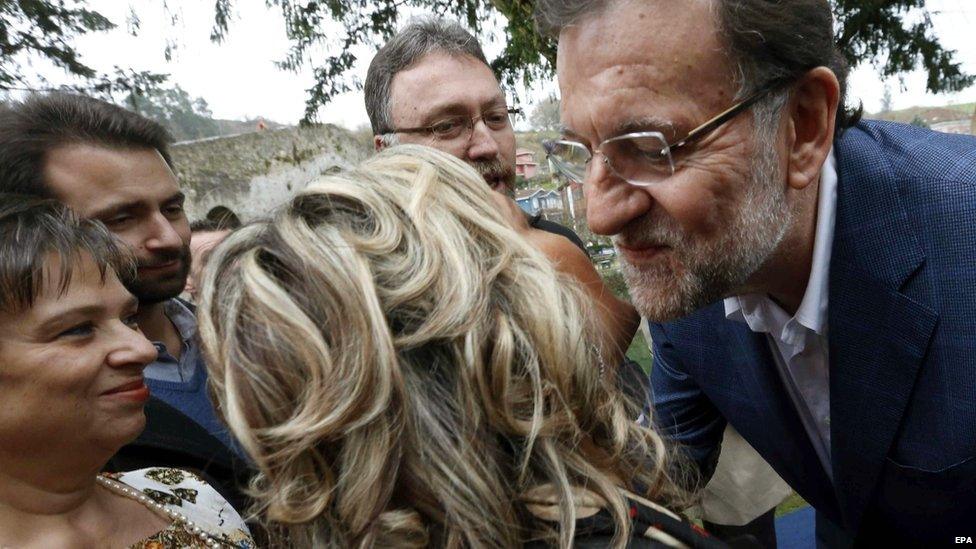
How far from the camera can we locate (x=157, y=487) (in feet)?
4.94

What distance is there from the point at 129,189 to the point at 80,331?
1.21 m

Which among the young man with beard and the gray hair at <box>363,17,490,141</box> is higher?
the gray hair at <box>363,17,490,141</box>

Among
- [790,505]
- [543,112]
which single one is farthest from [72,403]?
[790,505]

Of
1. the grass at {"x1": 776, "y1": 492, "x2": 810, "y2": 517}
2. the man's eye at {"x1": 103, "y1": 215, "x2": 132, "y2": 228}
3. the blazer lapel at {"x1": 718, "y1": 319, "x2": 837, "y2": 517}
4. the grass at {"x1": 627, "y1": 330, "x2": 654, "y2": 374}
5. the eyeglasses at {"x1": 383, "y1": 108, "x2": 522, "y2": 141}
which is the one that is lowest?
the grass at {"x1": 776, "y1": 492, "x2": 810, "y2": 517}

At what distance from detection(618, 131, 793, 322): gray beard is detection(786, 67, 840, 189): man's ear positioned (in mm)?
53

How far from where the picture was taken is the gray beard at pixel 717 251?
1564 millimetres

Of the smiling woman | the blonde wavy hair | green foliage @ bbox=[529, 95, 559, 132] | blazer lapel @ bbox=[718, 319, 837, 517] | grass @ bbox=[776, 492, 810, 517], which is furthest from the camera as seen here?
green foliage @ bbox=[529, 95, 559, 132]

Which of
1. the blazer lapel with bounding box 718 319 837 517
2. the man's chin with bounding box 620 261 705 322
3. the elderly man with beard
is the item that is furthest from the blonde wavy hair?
the elderly man with beard

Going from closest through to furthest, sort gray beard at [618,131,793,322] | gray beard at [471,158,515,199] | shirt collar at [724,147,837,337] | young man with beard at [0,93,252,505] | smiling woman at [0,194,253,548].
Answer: smiling woman at [0,194,253,548], gray beard at [618,131,793,322], shirt collar at [724,147,837,337], young man with beard at [0,93,252,505], gray beard at [471,158,515,199]

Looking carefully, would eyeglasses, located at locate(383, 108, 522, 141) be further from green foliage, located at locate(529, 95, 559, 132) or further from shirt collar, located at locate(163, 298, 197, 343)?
green foliage, located at locate(529, 95, 559, 132)

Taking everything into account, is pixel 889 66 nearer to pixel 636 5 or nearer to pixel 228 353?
pixel 636 5

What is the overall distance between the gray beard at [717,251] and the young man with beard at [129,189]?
135 centimetres

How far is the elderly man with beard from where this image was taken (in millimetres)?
2531

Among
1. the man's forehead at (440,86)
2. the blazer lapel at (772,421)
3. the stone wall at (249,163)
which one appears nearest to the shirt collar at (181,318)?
the man's forehead at (440,86)
